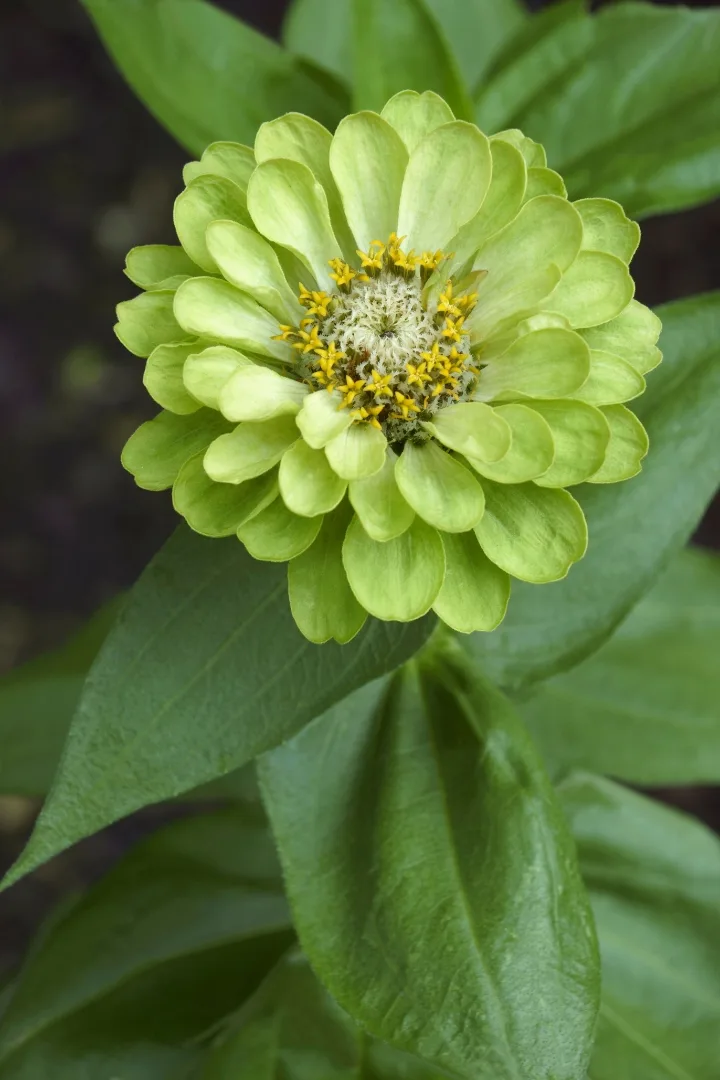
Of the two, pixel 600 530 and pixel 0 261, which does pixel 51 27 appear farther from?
pixel 600 530

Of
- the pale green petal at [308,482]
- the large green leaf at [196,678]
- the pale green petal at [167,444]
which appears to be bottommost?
the large green leaf at [196,678]

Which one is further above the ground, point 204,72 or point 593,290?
point 204,72

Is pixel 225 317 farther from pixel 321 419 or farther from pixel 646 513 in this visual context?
pixel 646 513

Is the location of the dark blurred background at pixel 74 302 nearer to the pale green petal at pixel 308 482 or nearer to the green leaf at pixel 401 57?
the green leaf at pixel 401 57

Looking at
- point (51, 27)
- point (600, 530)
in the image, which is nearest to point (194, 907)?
point (600, 530)

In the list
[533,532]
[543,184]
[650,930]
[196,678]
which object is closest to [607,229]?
[543,184]

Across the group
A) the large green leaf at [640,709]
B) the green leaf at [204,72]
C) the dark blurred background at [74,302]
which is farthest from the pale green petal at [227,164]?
the dark blurred background at [74,302]
